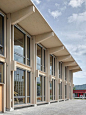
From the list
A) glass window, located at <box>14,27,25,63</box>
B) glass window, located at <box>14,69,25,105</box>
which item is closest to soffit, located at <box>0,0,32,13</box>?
glass window, located at <box>14,27,25,63</box>

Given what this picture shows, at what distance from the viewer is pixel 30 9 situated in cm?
1224

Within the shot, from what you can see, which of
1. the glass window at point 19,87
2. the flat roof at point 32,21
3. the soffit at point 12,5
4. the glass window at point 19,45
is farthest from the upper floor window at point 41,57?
the soffit at point 12,5

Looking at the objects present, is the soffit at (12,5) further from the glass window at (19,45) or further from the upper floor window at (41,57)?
the upper floor window at (41,57)

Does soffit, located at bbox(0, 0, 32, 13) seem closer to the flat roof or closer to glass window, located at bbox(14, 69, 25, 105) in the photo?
the flat roof

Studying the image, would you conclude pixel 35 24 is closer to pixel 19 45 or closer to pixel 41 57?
pixel 19 45

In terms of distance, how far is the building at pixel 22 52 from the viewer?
12.1 metres

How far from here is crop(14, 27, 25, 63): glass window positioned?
14.4 meters

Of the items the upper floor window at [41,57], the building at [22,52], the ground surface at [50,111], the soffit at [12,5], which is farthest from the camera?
the upper floor window at [41,57]

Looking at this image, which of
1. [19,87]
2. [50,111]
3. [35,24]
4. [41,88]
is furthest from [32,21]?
[41,88]

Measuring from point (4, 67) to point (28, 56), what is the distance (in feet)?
→ 15.3

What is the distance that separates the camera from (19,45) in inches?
586

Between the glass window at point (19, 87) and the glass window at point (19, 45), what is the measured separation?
1.05 metres

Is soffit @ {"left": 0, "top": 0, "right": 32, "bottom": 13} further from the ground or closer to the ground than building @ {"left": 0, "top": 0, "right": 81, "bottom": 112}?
further from the ground

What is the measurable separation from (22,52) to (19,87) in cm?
298
